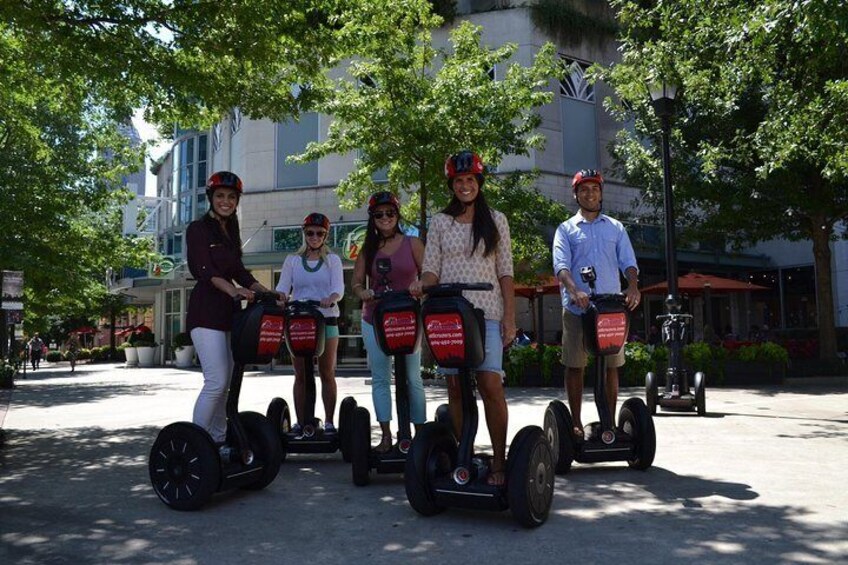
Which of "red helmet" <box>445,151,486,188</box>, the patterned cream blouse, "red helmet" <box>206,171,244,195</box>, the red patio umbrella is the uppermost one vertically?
the red patio umbrella

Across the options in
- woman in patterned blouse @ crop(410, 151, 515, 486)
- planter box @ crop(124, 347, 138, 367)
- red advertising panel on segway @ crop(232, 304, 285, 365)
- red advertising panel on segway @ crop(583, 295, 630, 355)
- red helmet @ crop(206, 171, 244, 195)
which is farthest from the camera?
planter box @ crop(124, 347, 138, 367)

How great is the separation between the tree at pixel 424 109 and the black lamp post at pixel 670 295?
530 centimetres

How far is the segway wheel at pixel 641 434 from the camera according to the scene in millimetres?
4992

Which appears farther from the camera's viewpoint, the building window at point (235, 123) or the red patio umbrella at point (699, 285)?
the building window at point (235, 123)

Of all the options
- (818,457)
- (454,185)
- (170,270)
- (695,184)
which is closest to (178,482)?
(454,185)

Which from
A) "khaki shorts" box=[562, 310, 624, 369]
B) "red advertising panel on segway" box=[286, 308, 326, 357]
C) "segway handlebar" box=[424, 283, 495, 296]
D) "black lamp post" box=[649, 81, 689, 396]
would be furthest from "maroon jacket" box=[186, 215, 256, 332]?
"black lamp post" box=[649, 81, 689, 396]

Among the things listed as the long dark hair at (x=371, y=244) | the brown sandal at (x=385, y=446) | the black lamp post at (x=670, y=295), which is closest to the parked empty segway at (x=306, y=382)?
the long dark hair at (x=371, y=244)

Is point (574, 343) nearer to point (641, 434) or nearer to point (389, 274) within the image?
point (641, 434)

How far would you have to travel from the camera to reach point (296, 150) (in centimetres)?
2488

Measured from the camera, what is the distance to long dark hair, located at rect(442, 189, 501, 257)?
404 centimetres

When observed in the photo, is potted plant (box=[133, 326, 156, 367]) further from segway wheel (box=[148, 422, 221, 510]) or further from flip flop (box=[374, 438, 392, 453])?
segway wheel (box=[148, 422, 221, 510])

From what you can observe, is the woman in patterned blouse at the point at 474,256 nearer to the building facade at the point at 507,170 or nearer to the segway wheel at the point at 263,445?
the segway wheel at the point at 263,445

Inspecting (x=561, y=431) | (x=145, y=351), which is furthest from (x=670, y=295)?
(x=145, y=351)

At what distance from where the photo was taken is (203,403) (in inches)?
175
